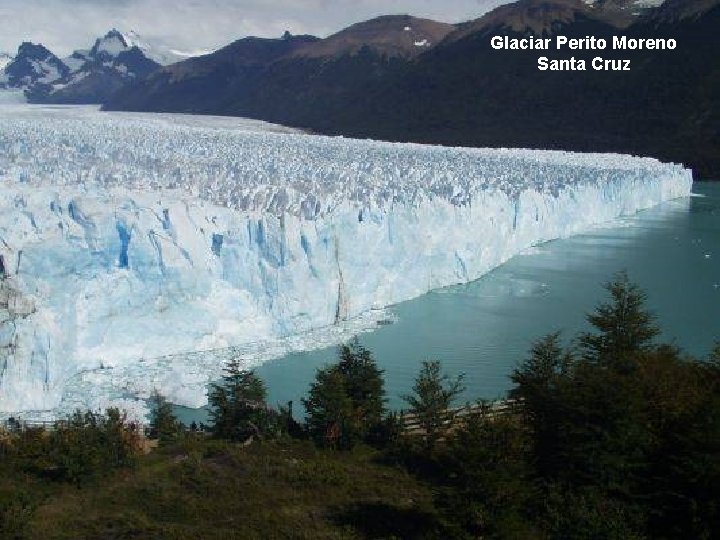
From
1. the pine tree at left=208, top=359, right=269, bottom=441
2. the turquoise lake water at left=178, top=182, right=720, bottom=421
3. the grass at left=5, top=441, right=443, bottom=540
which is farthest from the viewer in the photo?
the turquoise lake water at left=178, top=182, right=720, bottom=421

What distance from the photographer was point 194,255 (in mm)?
11234

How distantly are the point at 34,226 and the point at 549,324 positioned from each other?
7.73 meters

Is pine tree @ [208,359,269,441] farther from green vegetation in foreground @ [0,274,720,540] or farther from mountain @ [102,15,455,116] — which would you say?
mountain @ [102,15,455,116]

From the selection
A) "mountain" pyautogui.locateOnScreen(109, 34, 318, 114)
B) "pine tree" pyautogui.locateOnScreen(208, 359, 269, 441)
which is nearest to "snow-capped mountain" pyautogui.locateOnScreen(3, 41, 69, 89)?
"mountain" pyautogui.locateOnScreen(109, 34, 318, 114)

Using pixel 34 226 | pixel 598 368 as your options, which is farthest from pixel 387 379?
pixel 34 226

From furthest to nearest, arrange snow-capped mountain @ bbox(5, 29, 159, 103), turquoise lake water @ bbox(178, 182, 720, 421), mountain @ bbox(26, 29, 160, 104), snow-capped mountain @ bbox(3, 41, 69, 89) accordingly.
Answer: snow-capped mountain @ bbox(3, 41, 69, 89) < snow-capped mountain @ bbox(5, 29, 159, 103) < mountain @ bbox(26, 29, 160, 104) < turquoise lake water @ bbox(178, 182, 720, 421)

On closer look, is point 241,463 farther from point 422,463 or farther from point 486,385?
point 486,385

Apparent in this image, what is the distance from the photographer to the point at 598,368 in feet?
22.4

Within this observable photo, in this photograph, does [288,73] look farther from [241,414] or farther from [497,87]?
[241,414]

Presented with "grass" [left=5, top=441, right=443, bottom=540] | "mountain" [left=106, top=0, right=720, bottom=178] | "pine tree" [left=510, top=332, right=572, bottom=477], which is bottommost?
"grass" [left=5, top=441, right=443, bottom=540]

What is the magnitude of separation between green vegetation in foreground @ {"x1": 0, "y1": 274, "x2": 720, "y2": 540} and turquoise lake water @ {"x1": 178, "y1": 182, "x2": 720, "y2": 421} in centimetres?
183

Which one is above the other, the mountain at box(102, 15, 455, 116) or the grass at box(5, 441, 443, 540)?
the mountain at box(102, 15, 455, 116)

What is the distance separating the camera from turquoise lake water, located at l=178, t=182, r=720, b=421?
10617 millimetres

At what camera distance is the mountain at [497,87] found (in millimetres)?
41875
